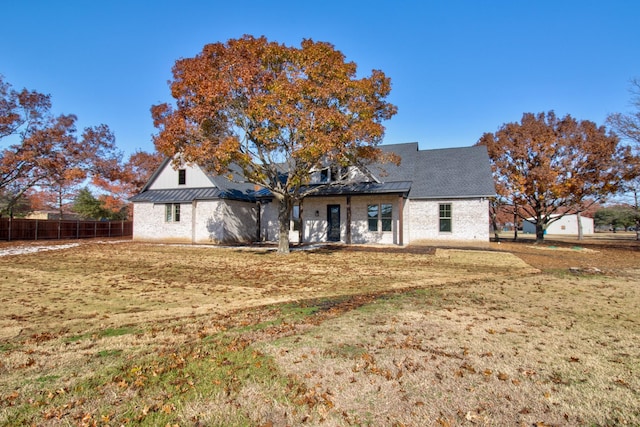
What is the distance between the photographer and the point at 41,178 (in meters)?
27.5

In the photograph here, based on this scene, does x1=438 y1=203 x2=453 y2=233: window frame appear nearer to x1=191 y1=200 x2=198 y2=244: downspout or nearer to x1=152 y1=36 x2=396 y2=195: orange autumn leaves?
x1=152 y1=36 x2=396 y2=195: orange autumn leaves

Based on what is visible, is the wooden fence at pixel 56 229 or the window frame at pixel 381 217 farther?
the wooden fence at pixel 56 229

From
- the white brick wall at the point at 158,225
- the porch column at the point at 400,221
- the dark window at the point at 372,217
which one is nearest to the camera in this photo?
the porch column at the point at 400,221

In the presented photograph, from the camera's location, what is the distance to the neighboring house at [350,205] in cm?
2100

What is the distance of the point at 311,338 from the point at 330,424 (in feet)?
6.69

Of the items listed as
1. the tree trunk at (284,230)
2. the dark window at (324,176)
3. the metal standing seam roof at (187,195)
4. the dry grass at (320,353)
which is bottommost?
the dry grass at (320,353)

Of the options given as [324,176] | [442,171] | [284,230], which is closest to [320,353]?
[284,230]

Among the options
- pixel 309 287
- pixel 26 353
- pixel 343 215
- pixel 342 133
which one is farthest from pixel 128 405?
pixel 343 215

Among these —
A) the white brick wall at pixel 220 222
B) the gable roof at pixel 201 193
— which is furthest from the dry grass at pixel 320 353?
the gable roof at pixel 201 193

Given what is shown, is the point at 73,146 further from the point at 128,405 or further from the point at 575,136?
the point at 575,136

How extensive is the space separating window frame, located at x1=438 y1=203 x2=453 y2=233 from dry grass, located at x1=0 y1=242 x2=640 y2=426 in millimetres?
11629

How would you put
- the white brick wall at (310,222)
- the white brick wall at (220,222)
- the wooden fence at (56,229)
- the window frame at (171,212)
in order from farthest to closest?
the wooden fence at (56,229), the window frame at (171,212), the white brick wall at (220,222), the white brick wall at (310,222)

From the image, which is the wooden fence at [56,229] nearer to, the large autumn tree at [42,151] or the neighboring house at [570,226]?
the large autumn tree at [42,151]

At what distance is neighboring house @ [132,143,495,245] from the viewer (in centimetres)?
2100
